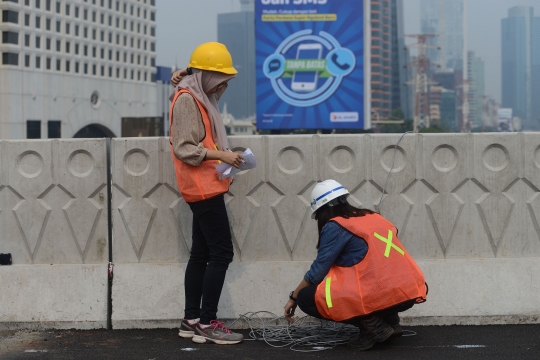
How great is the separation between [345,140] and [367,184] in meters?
0.39

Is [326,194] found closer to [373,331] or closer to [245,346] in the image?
[373,331]

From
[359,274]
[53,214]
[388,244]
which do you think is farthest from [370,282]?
[53,214]

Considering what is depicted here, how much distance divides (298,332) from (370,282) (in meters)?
1.02

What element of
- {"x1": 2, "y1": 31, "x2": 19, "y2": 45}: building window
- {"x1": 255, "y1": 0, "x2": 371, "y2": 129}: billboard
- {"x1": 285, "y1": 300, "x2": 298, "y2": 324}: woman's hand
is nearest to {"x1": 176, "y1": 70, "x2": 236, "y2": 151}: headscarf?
{"x1": 285, "y1": 300, "x2": 298, "y2": 324}: woman's hand

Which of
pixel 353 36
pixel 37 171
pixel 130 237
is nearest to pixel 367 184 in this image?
pixel 130 237

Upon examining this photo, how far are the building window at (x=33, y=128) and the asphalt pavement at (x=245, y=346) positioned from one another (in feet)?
297

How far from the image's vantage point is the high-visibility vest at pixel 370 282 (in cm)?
564

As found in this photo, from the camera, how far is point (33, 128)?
9556 centimetres

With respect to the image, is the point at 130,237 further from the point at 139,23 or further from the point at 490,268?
the point at 139,23

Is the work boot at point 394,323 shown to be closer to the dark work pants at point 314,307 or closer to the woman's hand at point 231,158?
the dark work pants at point 314,307

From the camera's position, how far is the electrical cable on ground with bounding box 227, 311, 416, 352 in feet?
20.1

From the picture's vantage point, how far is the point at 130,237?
6.89 metres

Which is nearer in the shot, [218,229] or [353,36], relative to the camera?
[218,229]

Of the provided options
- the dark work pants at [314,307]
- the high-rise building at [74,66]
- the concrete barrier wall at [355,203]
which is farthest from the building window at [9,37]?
the dark work pants at [314,307]
